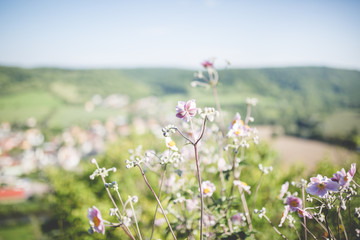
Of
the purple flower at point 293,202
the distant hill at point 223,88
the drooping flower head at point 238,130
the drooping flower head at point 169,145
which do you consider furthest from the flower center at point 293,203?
the distant hill at point 223,88

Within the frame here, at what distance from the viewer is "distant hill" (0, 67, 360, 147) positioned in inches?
1688

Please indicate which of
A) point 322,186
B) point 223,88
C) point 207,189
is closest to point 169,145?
point 207,189

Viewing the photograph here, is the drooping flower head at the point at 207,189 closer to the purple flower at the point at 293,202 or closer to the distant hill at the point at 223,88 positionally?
the purple flower at the point at 293,202

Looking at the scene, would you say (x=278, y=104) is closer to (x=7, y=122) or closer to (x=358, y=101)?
(x=358, y=101)

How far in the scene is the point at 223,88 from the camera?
60.5 m

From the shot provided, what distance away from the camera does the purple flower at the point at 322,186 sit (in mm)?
1153

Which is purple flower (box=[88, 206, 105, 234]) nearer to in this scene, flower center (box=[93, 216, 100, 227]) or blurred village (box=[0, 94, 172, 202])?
flower center (box=[93, 216, 100, 227])

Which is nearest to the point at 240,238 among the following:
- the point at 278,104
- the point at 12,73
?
the point at 278,104

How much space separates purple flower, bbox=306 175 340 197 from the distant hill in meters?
29.7

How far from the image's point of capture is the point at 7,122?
5088 centimetres

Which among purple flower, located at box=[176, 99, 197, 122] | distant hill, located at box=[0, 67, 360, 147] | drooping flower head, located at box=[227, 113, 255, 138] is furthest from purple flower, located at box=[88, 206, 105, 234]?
distant hill, located at box=[0, 67, 360, 147]

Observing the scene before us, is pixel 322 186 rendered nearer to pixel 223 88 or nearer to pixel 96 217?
pixel 96 217

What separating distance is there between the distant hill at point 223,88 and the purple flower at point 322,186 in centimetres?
2969

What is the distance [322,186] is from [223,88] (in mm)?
61329
